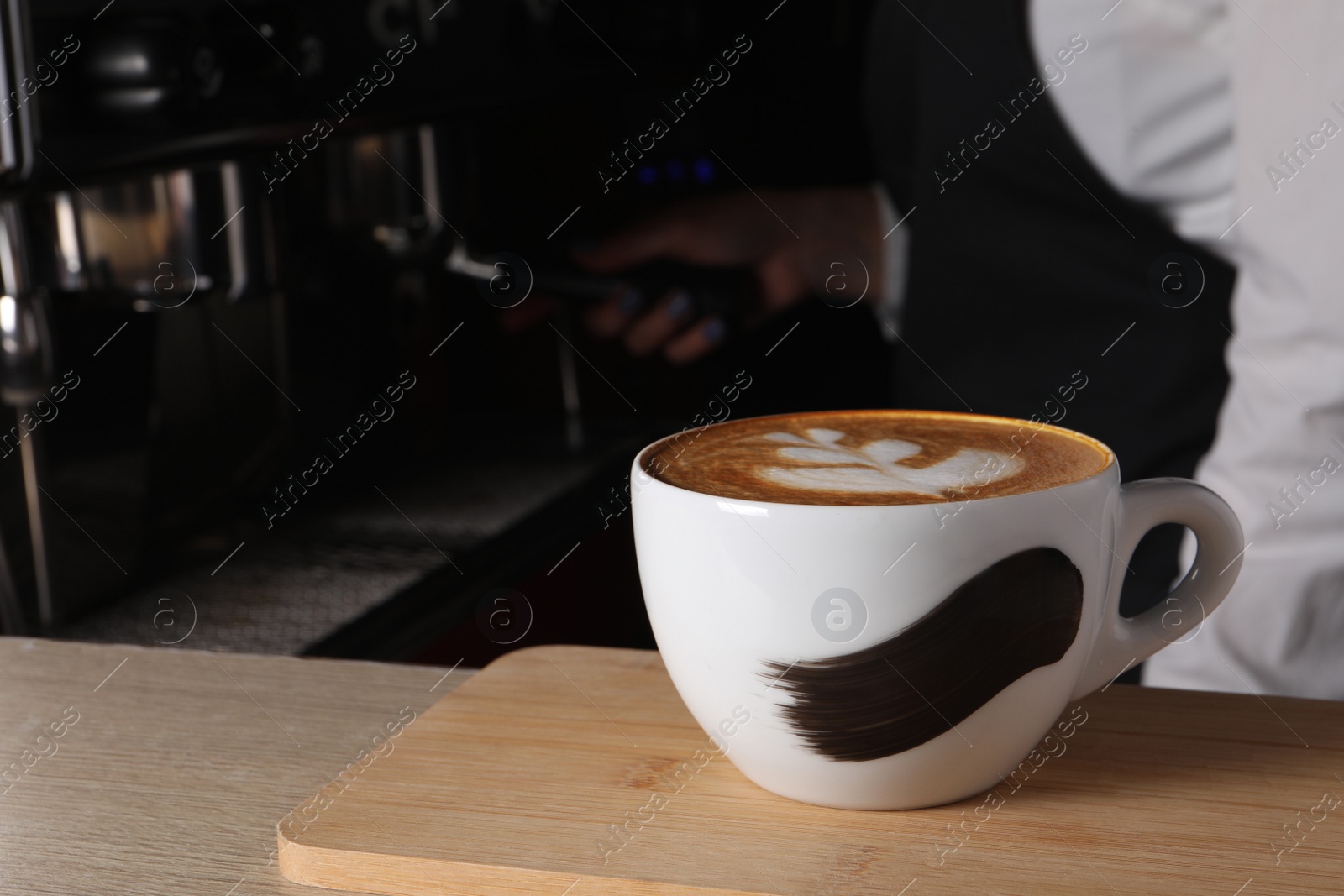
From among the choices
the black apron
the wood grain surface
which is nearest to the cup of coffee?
the wood grain surface

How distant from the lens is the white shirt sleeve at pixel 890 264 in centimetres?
165

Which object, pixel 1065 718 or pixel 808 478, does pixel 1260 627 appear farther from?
pixel 808 478

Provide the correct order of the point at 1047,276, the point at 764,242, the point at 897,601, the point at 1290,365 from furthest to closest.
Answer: the point at 764,242, the point at 1047,276, the point at 1290,365, the point at 897,601

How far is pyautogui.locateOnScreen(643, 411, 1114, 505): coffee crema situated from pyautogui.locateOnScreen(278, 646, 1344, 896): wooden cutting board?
0.10 metres

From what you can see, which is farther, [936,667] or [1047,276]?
[1047,276]

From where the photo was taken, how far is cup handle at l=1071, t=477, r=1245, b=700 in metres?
0.40

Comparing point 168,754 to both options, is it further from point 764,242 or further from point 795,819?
point 764,242

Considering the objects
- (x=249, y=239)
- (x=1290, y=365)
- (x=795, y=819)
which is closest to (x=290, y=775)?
(x=795, y=819)

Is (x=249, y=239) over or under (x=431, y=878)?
over

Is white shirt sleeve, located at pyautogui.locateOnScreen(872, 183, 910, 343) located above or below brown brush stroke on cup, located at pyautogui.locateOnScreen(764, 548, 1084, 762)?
below

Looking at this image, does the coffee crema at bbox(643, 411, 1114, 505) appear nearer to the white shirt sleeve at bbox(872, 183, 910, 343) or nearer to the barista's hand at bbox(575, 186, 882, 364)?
the barista's hand at bbox(575, 186, 882, 364)

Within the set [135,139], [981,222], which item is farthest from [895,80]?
[135,139]

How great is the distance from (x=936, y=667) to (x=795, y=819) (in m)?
0.07

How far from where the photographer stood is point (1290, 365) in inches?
28.6
